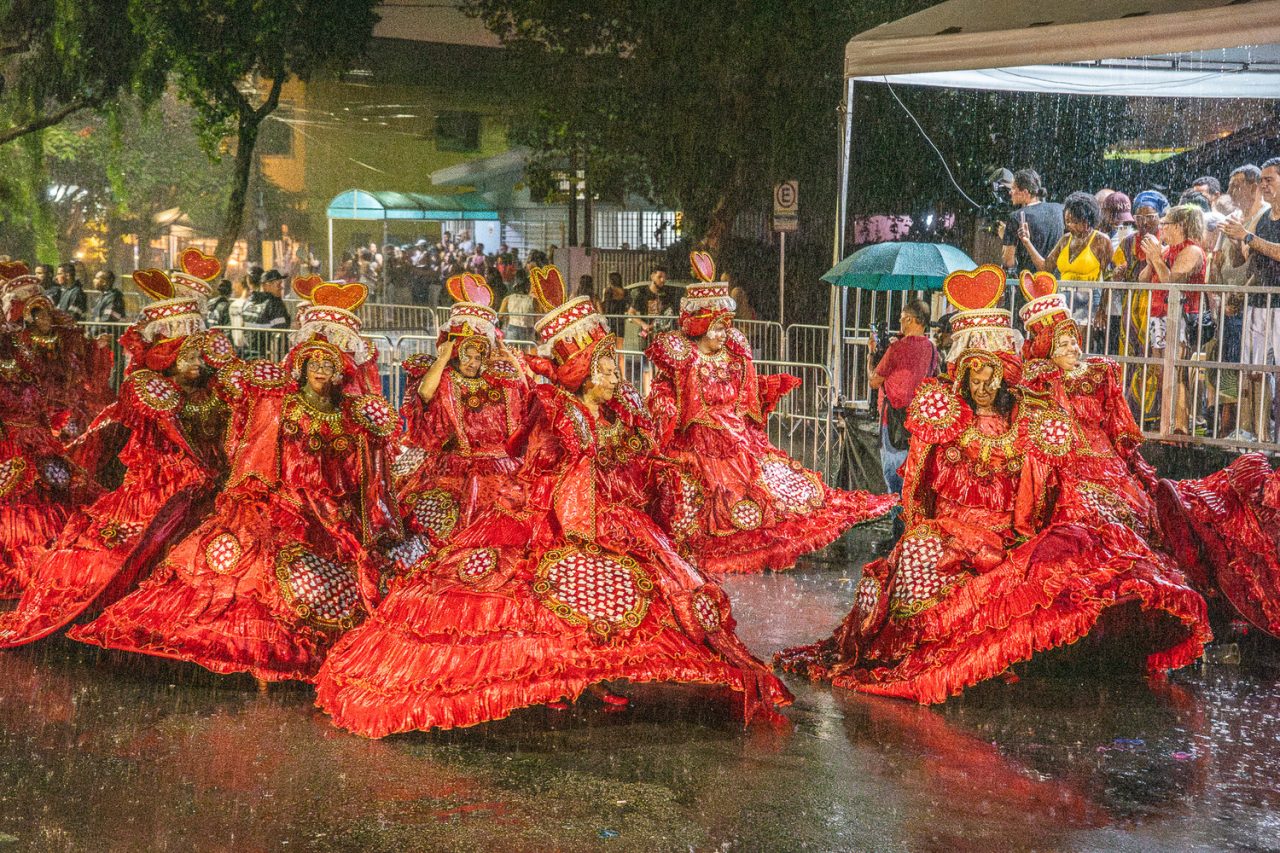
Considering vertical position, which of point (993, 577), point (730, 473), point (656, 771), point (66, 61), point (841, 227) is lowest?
point (656, 771)

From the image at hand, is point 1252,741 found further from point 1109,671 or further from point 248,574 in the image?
point 248,574

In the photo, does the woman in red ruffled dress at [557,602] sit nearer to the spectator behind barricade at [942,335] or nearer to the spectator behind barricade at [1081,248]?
the spectator behind barricade at [942,335]

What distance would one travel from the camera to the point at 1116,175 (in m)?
15.7

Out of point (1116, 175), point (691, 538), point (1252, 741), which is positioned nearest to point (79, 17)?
point (1116, 175)

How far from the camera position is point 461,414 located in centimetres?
725

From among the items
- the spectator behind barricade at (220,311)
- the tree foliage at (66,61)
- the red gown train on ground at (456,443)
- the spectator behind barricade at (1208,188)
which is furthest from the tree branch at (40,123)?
the spectator behind barricade at (1208,188)

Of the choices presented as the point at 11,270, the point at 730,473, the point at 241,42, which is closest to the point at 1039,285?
the point at 730,473

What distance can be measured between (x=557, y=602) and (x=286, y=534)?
1.65 meters

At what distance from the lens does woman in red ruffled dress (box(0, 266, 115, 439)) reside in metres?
8.39

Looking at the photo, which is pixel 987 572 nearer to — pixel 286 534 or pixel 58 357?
pixel 286 534

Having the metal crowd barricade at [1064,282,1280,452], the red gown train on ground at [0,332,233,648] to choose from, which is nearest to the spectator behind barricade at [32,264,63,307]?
the red gown train on ground at [0,332,233,648]

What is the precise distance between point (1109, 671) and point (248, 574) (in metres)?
3.95

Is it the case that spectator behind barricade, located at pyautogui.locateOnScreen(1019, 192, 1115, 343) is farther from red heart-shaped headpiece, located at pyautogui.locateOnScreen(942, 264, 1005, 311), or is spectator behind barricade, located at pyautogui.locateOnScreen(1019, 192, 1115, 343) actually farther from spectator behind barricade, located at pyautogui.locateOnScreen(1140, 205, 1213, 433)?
red heart-shaped headpiece, located at pyautogui.locateOnScreen(942, 264, 1005, 311)

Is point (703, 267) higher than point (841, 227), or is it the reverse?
point (841, 227)
